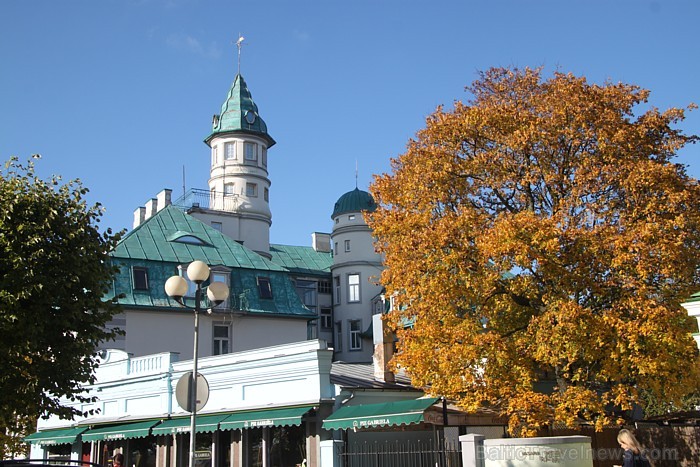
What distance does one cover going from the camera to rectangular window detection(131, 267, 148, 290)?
38.4 meters

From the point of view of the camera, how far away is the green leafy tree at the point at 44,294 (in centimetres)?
1905

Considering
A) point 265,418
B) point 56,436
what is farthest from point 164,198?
point 265,418

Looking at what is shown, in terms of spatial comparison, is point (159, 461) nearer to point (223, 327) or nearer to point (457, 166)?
point (223, 327)

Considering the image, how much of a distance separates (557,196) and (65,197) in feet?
41.4

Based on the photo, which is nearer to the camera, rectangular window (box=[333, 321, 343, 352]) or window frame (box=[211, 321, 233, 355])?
window frame (box=[211, 321, 233, 355])

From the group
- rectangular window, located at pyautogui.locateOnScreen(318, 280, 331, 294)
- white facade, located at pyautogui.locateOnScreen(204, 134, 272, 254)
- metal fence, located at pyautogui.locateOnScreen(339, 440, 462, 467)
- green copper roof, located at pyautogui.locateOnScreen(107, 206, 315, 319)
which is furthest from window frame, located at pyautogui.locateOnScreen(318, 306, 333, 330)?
metal fence, located at pyautogui.locateOnScreen(339, 440, 462, 467)

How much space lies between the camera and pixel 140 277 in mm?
38781

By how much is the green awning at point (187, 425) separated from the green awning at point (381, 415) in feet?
16.1

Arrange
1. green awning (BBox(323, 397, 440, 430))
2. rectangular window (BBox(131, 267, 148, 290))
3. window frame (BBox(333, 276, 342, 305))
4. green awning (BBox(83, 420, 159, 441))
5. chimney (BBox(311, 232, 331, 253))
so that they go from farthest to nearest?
chimney (BBox(311, 232, 331, 253))
window frame (BBox(333, 276, 342, 305))
rectangular window (BBox(131, 267, 148, 290))
green awning (BBox(83, 420, 159, 441))
green awning (BBox(323, 397, 440, 430))

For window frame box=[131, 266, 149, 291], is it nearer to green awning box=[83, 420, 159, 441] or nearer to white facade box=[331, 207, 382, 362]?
green awning box=[83, 420, 159, 441]

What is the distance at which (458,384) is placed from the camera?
20.0 m

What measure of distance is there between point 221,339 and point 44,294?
20.7 meters

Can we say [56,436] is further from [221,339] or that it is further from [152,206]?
[152,206]

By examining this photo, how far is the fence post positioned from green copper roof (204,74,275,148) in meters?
40.5
